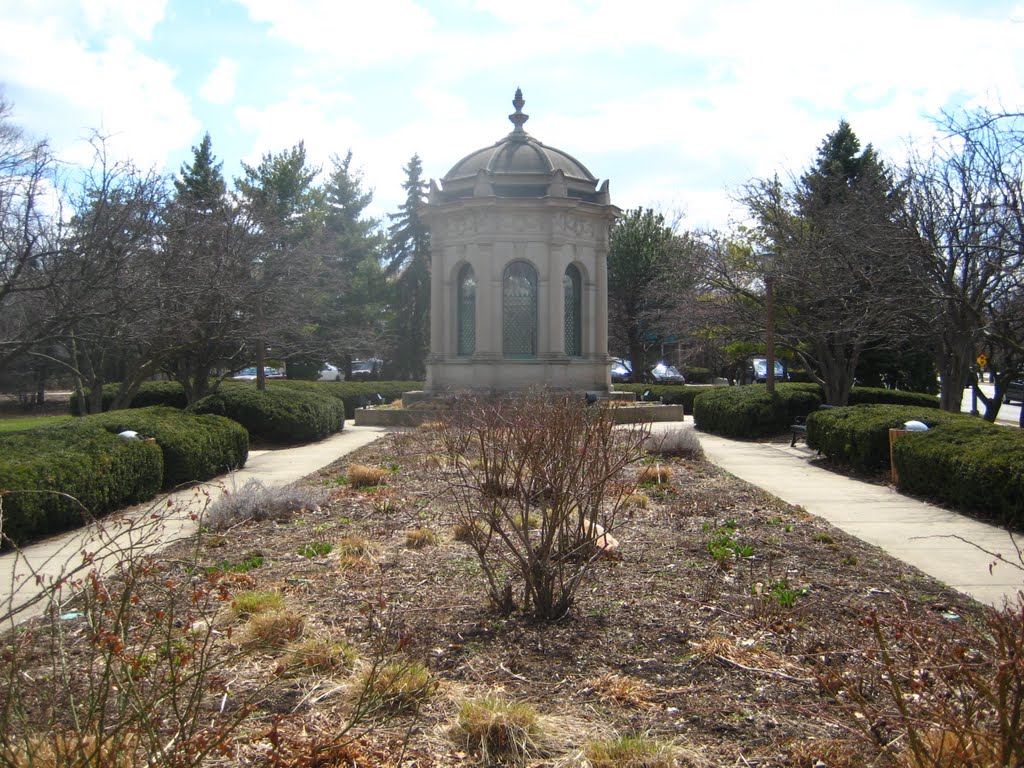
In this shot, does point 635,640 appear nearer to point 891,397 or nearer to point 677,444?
point 677,444

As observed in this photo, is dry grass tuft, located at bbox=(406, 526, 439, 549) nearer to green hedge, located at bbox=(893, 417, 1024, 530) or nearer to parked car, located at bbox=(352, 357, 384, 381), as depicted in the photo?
green hedge, located at bbox=(893, 417, 1024, 530)

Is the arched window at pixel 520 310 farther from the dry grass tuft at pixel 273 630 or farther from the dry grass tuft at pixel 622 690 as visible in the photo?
the dry grass tuft at pixel 622 690

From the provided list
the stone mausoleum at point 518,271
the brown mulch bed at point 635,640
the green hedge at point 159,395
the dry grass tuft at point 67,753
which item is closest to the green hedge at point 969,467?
the brown mulch bed at point 635,640

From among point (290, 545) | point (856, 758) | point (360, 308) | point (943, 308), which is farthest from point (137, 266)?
point (360, 308)

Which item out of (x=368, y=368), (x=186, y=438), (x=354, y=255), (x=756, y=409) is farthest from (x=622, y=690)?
(x=368, y=368)

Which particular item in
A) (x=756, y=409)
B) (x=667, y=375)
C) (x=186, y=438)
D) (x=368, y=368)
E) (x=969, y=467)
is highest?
(x=368, y=368)

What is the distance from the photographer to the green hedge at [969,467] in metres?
9.17

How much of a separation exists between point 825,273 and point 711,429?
18.7 ft

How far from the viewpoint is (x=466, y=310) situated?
86.9ft

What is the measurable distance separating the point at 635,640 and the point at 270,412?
14926 millimetres

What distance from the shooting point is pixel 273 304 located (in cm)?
2014

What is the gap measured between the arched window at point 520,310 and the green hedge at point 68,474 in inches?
591

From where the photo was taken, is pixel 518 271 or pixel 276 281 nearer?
pixel 276 281

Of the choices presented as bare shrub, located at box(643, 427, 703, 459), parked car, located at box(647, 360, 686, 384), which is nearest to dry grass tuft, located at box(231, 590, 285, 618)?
bare shrub, located at box(643, 427, 703, 459)
